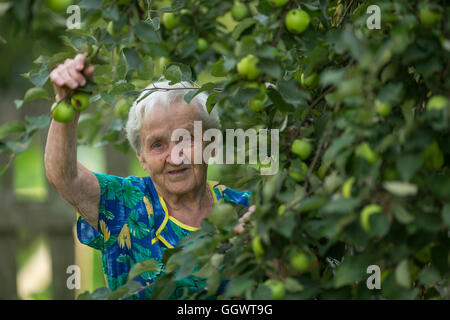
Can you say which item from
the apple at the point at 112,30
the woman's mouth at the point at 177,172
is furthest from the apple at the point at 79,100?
the woman's mouth at the point at 177,172

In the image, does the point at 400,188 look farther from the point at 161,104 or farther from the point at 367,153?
the point at 161,104

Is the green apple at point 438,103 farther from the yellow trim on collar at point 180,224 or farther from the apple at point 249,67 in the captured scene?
the yellow trim on collar at point 180,224

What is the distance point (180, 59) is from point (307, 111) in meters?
0.79

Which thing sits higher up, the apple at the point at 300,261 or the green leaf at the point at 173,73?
the green leaf at the point at 173,73

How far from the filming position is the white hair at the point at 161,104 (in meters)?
1.73

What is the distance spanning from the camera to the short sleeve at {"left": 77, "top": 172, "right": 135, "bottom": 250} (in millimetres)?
1697

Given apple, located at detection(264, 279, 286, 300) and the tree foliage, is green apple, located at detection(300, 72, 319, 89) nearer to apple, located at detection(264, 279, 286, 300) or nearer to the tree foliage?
the tree foliage

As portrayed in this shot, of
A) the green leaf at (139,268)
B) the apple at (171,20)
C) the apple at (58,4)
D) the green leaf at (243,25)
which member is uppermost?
the apple at (171,20)

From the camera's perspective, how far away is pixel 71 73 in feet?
3.87

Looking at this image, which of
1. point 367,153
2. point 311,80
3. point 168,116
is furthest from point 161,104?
point 367,153

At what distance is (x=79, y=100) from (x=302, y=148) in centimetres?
49

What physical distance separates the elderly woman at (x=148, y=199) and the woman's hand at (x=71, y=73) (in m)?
0.46

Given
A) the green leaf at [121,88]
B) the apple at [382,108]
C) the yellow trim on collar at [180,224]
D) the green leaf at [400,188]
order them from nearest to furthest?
1. the green leaf at [400,188]
2. the apple at [382,108]
3. the green leaf at [121,88]
4. the yellow trim on collar at [180,224]

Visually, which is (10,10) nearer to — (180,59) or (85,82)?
(85,82)
